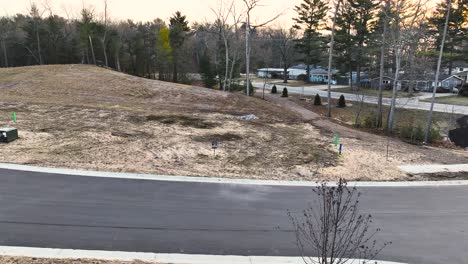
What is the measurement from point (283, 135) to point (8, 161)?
12350 mm

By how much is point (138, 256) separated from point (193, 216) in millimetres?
2158

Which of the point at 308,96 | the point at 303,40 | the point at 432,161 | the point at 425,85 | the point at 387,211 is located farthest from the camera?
the point at 303,40

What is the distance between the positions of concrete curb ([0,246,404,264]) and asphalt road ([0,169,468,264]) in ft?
0.66

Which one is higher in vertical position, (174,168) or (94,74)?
(94,74)

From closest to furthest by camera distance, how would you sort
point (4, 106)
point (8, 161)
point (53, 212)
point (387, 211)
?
point (53, 212)
point (387, 211)
point (8, 161)
point (4, 106)

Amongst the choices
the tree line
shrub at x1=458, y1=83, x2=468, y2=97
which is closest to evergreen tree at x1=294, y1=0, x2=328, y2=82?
the tree line

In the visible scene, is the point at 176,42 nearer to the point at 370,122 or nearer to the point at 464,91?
the point at 370,122

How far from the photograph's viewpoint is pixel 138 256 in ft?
21.4

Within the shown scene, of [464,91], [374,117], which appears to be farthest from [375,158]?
[464,91]

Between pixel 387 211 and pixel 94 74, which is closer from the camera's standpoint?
pixel 387 211

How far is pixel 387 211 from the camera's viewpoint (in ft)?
31.3

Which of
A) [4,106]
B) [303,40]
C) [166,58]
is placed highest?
[303,40]

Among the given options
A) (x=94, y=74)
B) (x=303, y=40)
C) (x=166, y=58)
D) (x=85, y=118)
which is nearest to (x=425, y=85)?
(x=303, y=40)

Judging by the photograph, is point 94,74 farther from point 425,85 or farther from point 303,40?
point 425,85
